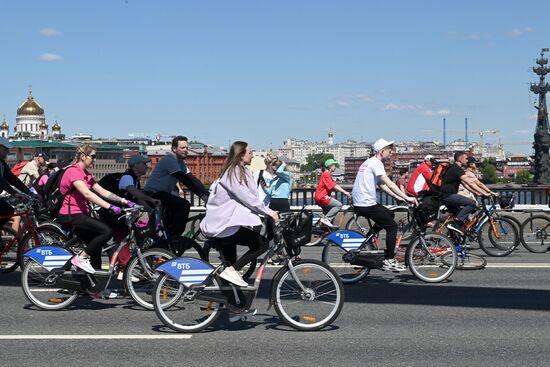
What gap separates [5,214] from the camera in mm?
11727

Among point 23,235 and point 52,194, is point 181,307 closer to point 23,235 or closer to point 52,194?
point 52,194

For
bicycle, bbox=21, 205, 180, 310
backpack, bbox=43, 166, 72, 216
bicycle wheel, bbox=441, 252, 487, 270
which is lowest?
bicycle wheel, bbox=441, 252, 487, 270

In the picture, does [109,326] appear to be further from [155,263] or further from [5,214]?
[5,214]

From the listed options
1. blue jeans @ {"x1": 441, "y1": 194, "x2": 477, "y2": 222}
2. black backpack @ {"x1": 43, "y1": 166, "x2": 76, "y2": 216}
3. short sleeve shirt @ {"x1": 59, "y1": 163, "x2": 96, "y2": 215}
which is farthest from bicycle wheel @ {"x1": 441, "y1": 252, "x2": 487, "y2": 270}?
short sleeve shirt @ {"x1": 59, "y1": 163, "x2": 96, "y2": 215}

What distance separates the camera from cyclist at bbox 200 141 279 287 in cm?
747

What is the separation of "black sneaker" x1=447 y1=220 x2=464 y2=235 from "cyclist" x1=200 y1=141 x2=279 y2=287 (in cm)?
559

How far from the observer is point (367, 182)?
1020 cm

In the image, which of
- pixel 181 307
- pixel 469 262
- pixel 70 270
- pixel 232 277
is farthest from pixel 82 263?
pixel 469 262

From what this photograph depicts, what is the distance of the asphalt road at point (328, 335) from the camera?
6594mm

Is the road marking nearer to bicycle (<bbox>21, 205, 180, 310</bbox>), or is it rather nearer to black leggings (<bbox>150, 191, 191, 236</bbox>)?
bicycle (<bbox>21, 205, 180, 310</bbox>)

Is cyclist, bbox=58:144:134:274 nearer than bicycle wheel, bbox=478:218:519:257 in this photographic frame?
Yes

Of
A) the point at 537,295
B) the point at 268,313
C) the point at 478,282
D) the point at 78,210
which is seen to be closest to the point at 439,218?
the point at 478,282

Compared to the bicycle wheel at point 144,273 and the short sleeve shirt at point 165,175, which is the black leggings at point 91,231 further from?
the short sleeve shirt at point 165,175

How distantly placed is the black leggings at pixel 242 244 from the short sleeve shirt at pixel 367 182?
2820 millimetres
